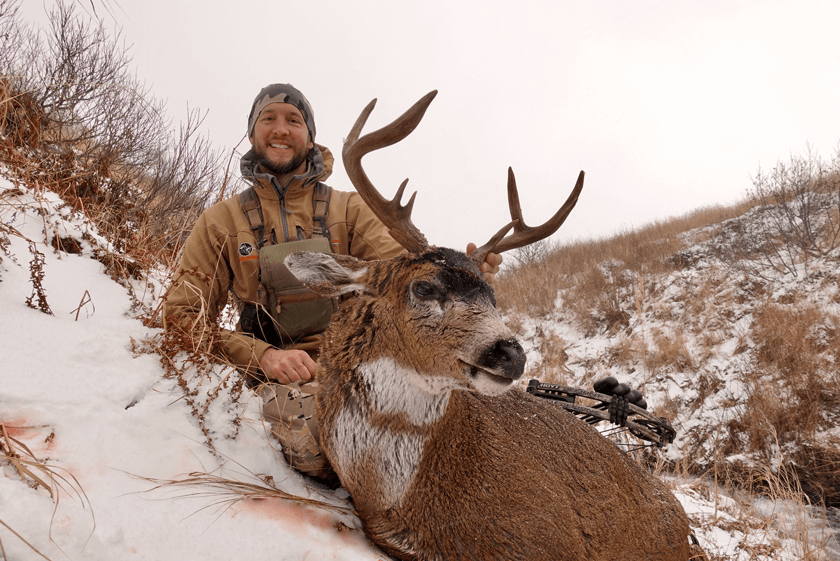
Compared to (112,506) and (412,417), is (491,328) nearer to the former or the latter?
(412,417)

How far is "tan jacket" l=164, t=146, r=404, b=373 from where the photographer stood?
2.76 m

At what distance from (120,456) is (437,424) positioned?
122 centimetres

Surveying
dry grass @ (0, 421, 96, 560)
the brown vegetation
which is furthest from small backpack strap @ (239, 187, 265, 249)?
the brown vegetation

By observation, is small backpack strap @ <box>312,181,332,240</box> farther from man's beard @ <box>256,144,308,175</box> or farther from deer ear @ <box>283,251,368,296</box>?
deer ear @ <box>283,251,368,296</box>

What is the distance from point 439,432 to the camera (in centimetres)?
199

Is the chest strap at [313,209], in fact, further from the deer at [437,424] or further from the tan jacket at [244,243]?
the deer at [437,424]

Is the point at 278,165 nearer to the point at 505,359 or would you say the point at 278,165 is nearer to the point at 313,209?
the point at 313,209

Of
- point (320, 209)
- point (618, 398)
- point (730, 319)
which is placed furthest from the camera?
point (730, 319)

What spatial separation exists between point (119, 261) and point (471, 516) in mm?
2855

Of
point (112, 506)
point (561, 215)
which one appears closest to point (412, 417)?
point (112, 506)

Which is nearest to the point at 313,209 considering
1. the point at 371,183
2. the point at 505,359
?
the point at 371,183

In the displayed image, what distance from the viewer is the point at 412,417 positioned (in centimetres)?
196

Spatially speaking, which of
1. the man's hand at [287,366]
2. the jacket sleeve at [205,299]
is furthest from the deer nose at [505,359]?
the jacket sleeve at [205,299]

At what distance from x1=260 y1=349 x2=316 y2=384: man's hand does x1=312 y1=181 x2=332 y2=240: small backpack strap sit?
101 cm
